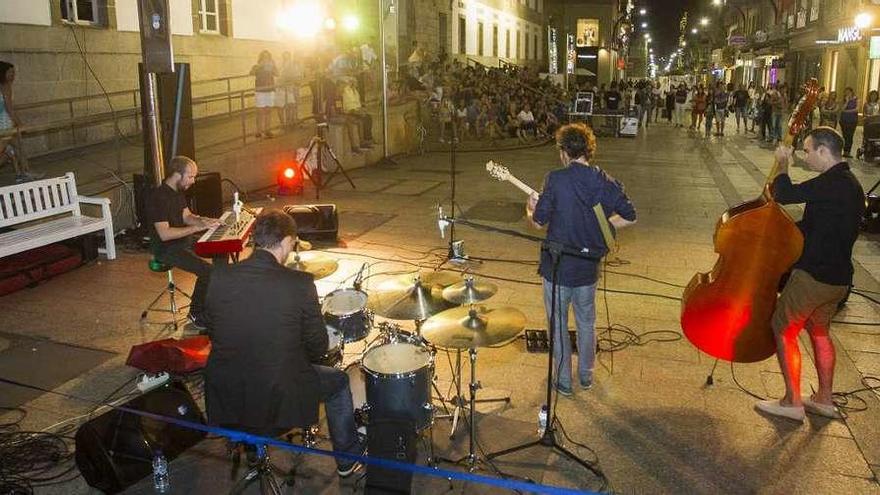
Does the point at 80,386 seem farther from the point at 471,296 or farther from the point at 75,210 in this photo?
the point at 75,210

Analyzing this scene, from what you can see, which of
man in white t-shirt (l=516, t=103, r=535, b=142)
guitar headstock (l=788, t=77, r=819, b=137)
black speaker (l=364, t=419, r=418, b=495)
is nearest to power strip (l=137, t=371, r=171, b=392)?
black speaker (l=364, t=419, r=418, b=495)

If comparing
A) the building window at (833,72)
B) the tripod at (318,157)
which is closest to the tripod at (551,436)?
the tripod at (318,157)

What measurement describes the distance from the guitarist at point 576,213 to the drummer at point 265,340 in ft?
6.41

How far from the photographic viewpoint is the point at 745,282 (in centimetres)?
477

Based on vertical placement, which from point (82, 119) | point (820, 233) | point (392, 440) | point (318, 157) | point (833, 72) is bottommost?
point (392, 440)

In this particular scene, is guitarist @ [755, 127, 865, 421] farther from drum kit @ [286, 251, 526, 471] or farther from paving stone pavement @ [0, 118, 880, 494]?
drum kit @ [286, 251, 526, 471]

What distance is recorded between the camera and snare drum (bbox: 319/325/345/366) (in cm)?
470

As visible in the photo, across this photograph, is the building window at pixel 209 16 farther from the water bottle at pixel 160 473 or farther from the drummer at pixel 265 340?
the drummer at pixel 265 340

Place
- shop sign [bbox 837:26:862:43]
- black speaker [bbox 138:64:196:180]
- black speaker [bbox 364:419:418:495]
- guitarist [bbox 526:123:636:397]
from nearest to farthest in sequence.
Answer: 1. black speaker [bbox 364:419:418:495]
2. guitarist [bbox 526:123:636:397]
3. black speaker [bbox 138:64:196:180]
4. shop sign [bbox 837:26:862:43]

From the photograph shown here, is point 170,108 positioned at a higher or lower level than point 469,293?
higher

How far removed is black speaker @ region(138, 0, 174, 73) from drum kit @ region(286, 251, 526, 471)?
16.8 ft

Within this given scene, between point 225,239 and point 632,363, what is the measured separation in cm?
370

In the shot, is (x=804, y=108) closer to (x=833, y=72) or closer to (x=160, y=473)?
(x=160, y=473)

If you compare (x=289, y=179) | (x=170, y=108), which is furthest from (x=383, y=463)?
(x=289, y=179)
